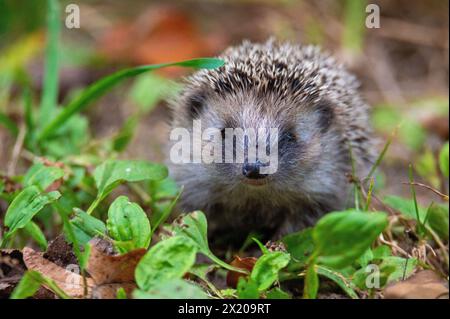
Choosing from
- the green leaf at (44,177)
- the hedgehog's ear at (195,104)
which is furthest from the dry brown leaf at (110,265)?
the hedgehog's ear at (195,104)

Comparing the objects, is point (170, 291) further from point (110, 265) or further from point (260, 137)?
point (260, 137)

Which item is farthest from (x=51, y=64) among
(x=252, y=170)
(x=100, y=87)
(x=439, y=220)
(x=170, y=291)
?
(x=439, y=220)

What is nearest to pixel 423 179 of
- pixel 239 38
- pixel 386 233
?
pixel 386 233

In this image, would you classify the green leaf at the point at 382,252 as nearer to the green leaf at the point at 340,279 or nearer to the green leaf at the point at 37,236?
the green leaf at the point at 340,279

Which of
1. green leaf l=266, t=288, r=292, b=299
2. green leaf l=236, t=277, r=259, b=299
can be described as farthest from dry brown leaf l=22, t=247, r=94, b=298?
green leaf l=266, t=288, r=292, b=299

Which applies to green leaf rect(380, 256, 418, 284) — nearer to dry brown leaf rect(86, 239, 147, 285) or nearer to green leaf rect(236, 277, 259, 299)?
green leaf rect(236, 277, 259, 299)
